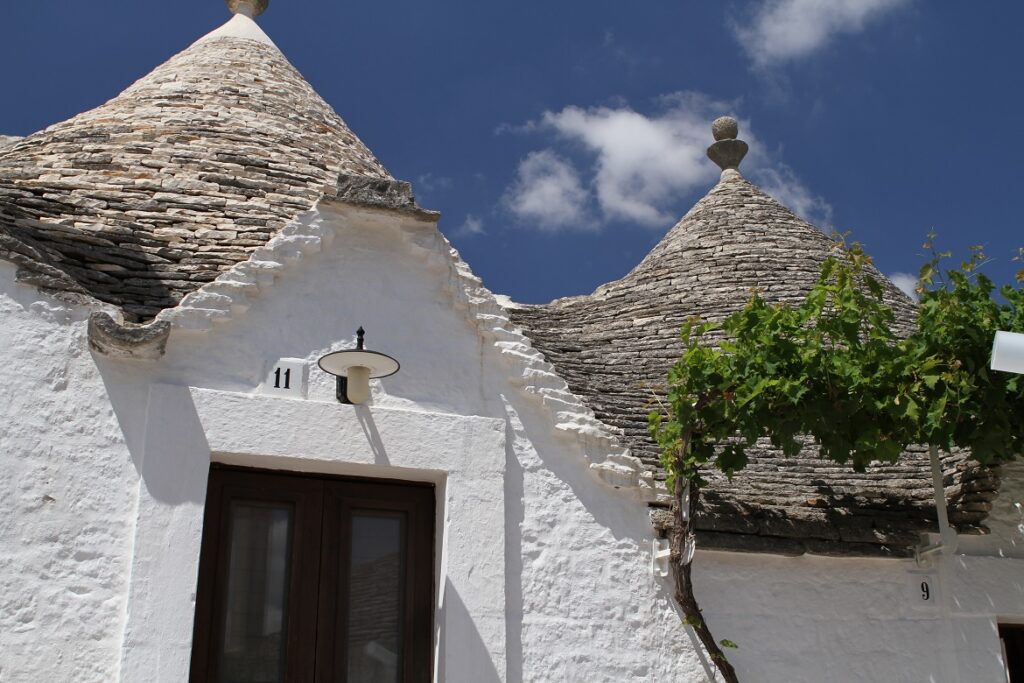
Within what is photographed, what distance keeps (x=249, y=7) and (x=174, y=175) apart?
162 inches

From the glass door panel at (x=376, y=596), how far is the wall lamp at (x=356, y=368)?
73 cm

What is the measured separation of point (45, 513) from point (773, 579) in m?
4.45

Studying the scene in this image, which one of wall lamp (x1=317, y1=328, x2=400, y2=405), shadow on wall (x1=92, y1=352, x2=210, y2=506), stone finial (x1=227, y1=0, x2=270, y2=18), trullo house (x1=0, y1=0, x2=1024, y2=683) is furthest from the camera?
stone finial (x1=227, y1=0, x2=270, y2=18)

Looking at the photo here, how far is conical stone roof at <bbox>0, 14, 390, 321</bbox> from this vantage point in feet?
24.1

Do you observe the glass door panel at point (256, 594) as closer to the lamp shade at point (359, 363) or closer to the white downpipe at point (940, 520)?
the lamp shade at point (359, 363)

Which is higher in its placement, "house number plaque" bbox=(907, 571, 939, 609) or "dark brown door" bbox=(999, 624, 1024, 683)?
"house number plaque" bbox=(907, 571, 939, 609)

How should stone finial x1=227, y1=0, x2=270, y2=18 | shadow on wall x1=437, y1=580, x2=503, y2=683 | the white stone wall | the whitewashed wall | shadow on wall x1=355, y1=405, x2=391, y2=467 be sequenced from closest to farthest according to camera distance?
the white stone wall < the whitewashed wall < shadow on wall x1=437, y1=580, x2=503, y2=683 < shadow on wall x1=355, y1=405, x2=391, y2=467 < stone finial x1=227, y1=0, x2=270, y2=18

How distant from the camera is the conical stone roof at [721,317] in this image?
7664 millimetres

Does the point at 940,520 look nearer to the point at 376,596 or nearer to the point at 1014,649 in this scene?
the point at 1014,649

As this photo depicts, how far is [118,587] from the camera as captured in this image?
20.5ft

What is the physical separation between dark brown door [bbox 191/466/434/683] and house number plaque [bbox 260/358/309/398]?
1.62ft

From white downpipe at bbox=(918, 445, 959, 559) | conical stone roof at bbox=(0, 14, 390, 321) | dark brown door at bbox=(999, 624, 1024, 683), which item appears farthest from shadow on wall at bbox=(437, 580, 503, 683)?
dark brown door at bbox=(999, 624, 1024, 683)

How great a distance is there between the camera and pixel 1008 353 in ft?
20.9

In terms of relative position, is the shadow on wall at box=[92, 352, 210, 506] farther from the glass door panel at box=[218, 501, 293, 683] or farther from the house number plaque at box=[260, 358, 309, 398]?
the house number plaque at box=[260, 358, 309, 398]
